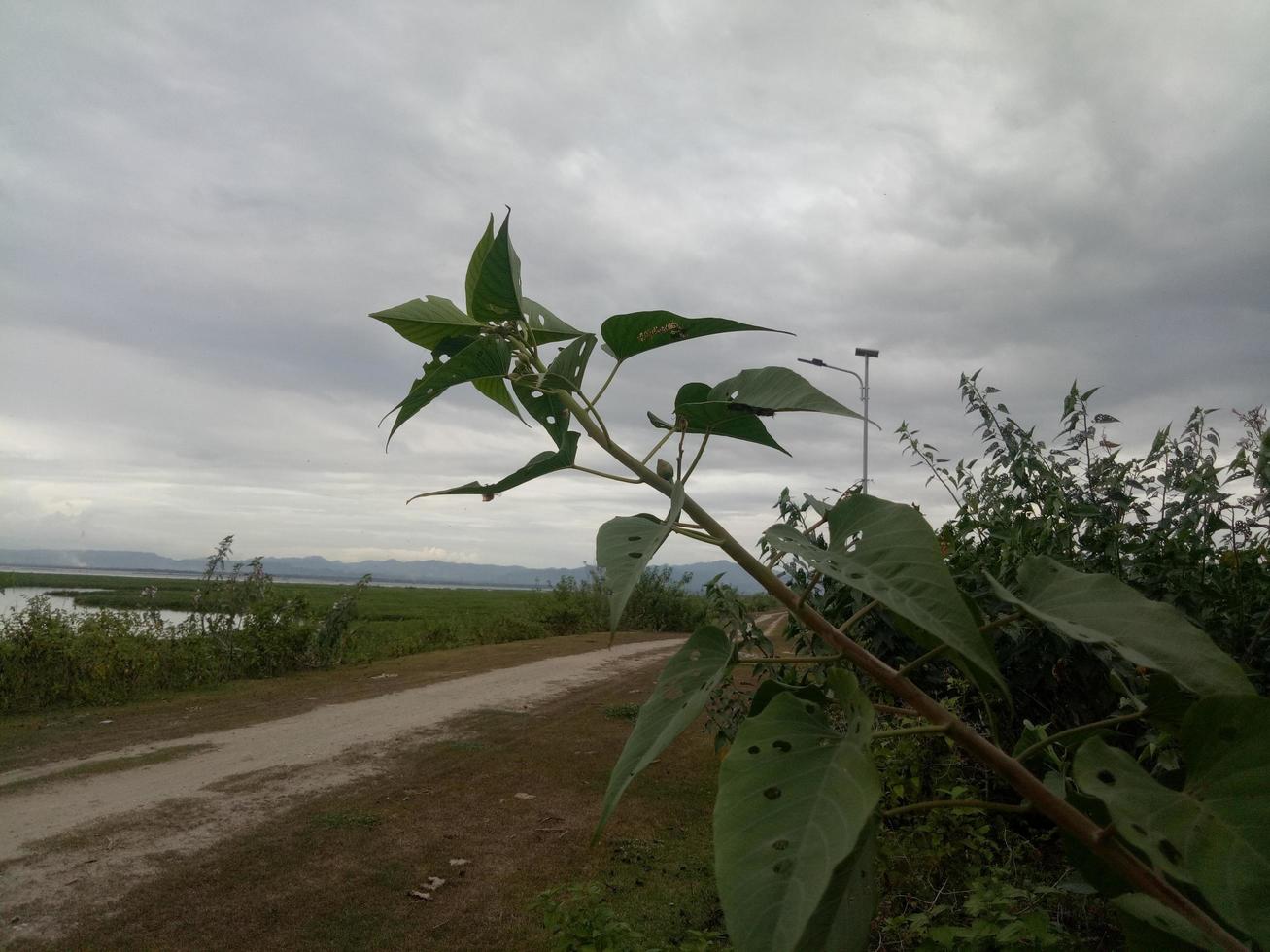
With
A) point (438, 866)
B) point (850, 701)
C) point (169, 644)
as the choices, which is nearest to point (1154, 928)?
point (850, 701)

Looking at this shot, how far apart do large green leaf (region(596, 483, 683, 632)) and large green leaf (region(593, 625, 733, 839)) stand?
0.20 ft

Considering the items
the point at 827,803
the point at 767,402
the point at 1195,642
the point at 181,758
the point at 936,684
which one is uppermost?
the point at 767,402

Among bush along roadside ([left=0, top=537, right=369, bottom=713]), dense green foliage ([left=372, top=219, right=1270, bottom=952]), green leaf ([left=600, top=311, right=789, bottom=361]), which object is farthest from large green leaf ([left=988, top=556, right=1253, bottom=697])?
bush along roadside ([left=0, top=537, right=369, bottom=713])

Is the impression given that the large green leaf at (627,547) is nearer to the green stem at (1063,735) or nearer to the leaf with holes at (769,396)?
the leaf with holes at (769,396)

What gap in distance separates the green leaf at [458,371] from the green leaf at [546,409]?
0.17 ft

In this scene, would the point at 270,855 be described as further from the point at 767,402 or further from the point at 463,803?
the point at 767,402

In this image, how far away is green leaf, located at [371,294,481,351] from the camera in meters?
0.89

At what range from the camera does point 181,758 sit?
6973 millimetres

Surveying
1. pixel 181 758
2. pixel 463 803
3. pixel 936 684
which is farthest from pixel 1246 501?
pixel 181 758

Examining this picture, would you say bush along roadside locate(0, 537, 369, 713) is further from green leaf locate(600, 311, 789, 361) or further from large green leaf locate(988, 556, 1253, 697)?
large green leaf locate(988, 556, 1253, 697)

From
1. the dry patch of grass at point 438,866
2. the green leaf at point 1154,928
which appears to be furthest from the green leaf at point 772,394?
the dry patch of grass at point 438,866

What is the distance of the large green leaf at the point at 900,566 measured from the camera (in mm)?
507

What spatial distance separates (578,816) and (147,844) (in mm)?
2694

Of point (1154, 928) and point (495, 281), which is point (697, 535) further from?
point (1154, 928)
